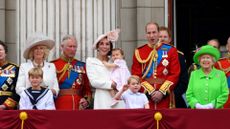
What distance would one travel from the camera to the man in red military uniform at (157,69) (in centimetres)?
1062

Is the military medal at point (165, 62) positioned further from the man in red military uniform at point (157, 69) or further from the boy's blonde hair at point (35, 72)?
the boy's blonde hair at point (35, 72)

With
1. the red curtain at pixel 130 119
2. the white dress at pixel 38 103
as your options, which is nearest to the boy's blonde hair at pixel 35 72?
the white dress at pixel 38 103

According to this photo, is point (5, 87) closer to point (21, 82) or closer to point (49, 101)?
point (21, 82)

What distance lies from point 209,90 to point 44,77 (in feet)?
7.32

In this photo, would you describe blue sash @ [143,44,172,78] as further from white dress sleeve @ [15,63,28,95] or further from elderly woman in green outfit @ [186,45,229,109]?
white dress sleeve @ [15,63,28,95]

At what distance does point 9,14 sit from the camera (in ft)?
42.7

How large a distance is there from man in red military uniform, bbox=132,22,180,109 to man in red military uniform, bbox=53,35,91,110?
0.77 metres

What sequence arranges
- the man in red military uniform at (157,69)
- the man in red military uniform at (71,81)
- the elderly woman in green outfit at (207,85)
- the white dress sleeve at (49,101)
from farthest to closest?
the man in red military uniform at (71,81), the man in red military uniform at (157,69), the white dress sleeve at (49,101), the elderly woman in green outfit at (207,85)

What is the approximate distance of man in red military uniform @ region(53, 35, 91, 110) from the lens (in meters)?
10.9

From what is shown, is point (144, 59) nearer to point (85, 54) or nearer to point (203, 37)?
point (85, 54)

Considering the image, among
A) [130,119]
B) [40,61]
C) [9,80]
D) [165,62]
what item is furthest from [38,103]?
[165,62]

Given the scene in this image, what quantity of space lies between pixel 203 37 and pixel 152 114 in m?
A: 7.66

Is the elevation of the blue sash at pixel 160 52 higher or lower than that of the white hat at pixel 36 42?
lower

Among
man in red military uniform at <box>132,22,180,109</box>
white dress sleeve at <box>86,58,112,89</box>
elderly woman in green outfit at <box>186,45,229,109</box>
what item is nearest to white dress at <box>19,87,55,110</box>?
white dress sleeve at <box>86,58,112,89</box>
